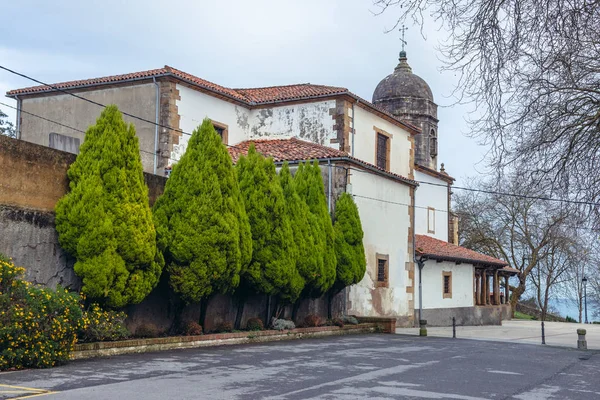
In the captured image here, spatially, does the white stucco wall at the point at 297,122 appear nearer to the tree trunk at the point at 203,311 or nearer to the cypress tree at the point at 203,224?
the cypress tree at the point at 203,224

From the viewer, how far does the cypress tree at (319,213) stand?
69.5 feet

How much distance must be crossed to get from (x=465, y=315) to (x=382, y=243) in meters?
10.1

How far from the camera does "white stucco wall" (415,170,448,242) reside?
35062 millimetres

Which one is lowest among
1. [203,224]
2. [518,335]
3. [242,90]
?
[518,335]

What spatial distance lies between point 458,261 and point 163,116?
16317 millimetres

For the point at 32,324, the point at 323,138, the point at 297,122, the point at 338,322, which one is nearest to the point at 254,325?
the point at 338,322

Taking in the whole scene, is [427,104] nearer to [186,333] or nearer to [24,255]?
[186,333]

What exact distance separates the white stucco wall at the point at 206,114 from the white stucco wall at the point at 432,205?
11238mm

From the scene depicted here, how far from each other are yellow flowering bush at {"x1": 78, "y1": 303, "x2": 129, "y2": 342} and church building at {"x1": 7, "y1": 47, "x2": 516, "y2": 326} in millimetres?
8918

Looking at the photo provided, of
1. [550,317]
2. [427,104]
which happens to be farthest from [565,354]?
[550,317]

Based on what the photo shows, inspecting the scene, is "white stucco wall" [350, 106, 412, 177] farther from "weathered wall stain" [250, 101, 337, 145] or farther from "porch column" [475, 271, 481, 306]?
"porch column" [475, 271, 481, 306]

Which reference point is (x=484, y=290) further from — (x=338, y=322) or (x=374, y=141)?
(x=338, y=322)

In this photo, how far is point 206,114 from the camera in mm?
25438

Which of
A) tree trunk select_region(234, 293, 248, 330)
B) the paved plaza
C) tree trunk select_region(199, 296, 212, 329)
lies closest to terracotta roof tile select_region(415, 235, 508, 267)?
the paved plaza
